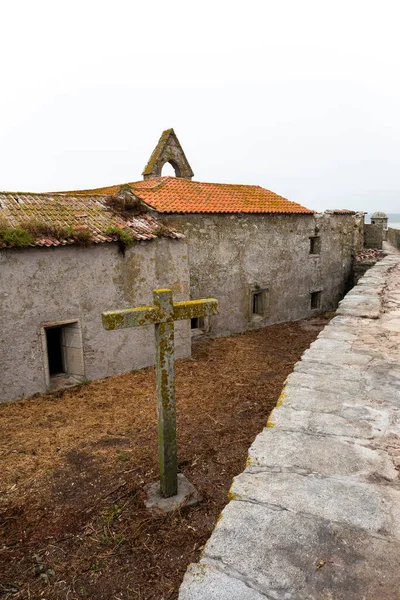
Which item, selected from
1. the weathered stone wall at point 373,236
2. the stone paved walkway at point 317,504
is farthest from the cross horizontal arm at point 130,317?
the weathered stone wall at point 373,236

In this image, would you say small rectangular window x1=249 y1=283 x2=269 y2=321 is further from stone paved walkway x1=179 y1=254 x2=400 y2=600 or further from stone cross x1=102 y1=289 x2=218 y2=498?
stone paved walkway x1=179 y1=254 x2=400 y2=600

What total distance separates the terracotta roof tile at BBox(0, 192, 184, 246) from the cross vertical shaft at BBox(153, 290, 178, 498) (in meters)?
5.81

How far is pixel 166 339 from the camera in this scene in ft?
15.4

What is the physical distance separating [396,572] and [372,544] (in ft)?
0.50

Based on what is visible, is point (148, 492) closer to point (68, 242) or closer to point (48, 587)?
point (48, 587)

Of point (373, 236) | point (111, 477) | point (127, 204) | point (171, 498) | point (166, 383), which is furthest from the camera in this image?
point (373, 236)

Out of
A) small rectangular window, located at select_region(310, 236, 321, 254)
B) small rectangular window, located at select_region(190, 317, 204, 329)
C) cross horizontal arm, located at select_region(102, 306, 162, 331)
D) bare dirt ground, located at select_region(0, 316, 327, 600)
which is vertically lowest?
bare dirt ground, located at select_region(0, 316, 327, 600)

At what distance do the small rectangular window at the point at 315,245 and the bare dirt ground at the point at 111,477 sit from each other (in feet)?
28.9

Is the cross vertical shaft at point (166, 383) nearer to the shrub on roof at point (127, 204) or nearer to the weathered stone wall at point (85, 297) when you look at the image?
the weathered stone wall at point (85, 297)

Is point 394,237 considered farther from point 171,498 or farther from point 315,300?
point 171,498

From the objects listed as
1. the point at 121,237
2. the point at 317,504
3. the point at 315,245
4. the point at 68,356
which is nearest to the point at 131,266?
the point at 121,237

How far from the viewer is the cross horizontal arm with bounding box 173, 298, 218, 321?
15.1 ft

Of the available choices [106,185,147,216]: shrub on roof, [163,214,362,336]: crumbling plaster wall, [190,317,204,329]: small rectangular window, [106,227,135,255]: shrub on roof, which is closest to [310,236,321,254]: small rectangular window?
[163,214,362,336]: crumbling plaster wall

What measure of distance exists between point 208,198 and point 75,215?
5971 mm
